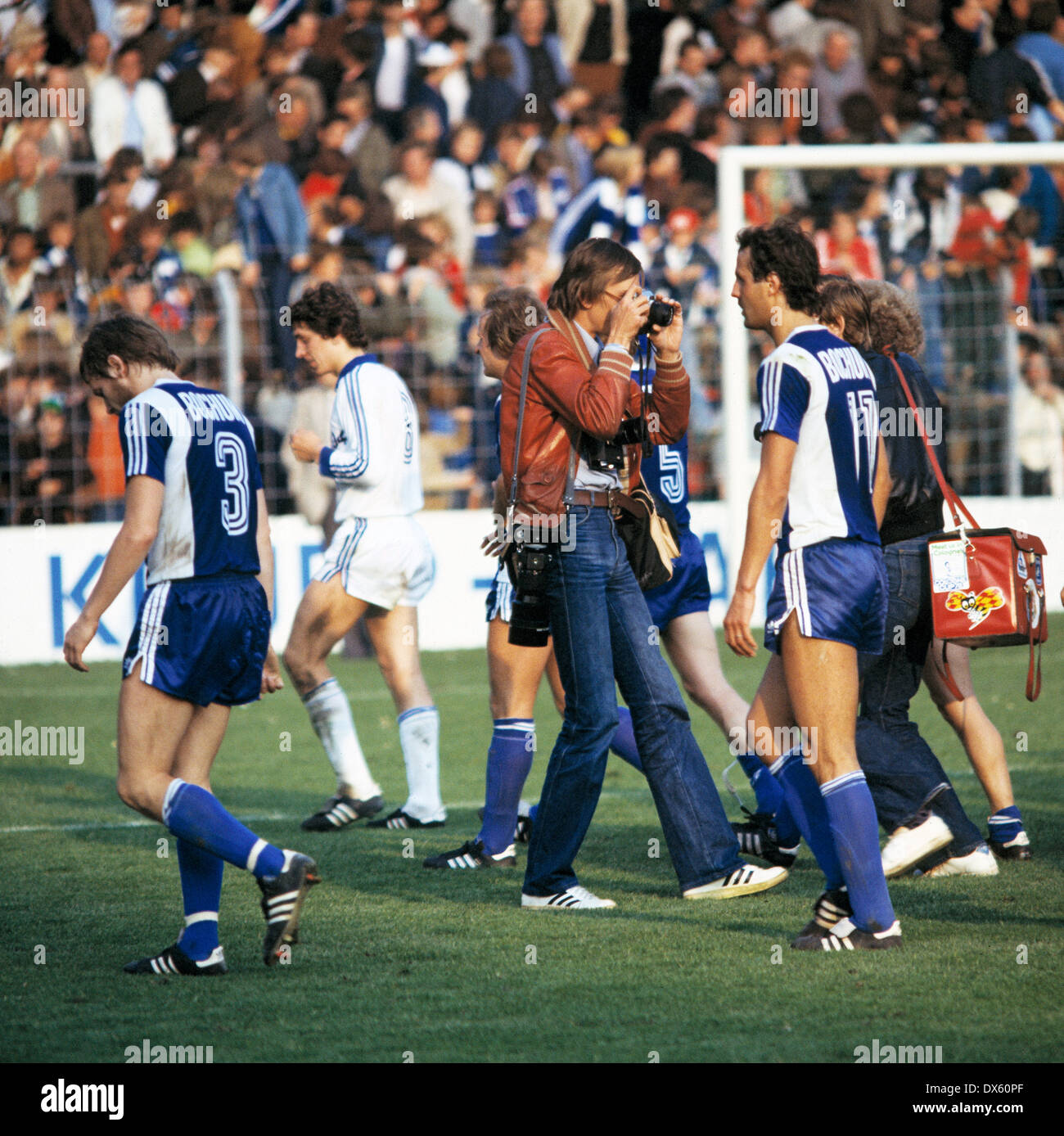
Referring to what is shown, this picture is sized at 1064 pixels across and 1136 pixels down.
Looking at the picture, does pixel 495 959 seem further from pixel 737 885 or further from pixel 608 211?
pixel 608 211

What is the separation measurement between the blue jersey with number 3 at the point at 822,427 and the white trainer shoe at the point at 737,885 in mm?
1324

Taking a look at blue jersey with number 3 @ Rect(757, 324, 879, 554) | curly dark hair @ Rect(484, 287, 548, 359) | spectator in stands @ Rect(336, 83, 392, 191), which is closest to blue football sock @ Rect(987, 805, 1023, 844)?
blue jersey with number 3 @ Rect(757, 324, 879, 554)

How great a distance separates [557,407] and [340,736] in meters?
2.56

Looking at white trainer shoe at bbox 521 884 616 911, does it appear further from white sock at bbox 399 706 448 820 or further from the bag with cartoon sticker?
white sock at bbox 399 706 448 820

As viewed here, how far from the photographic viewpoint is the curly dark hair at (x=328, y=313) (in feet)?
21.9

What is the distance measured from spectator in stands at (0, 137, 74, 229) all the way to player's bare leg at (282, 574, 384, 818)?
7.75 metres

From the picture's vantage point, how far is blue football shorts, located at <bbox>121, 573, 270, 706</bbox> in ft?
14.3

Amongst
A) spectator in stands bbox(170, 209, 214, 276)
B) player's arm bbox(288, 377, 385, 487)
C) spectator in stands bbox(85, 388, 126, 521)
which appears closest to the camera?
player's arm bbox(288, 377, 385, 487)

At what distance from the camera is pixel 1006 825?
5660 mm

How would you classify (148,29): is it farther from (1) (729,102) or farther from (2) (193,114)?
(1) (729,102)

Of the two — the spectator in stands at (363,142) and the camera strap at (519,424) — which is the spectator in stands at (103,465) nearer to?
the spectator in stands at (363,142)

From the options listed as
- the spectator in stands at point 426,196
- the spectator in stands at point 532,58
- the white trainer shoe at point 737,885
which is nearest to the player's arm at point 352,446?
the white trainer shoe at point 737,885

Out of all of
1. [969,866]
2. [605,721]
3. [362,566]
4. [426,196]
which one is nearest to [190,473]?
[605,721]
